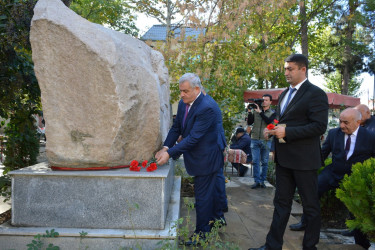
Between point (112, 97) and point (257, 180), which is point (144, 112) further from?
point (257, 180)

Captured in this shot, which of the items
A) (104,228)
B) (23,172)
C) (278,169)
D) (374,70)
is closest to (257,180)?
(278,169)

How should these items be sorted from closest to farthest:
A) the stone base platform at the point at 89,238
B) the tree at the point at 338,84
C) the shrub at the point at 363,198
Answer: the stone base platform at the point at 89,238 < the shrub at the point at 363,198 < the tree at the point at 338,84

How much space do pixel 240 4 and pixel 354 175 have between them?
5.03m

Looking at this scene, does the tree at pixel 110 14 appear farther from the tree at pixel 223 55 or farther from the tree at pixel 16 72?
the tree at pixel 16 72

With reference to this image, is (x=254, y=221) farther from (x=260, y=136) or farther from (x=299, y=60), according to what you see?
(x=299, y=60)

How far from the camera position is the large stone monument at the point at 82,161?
110 inches

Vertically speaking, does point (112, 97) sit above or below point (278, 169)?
above

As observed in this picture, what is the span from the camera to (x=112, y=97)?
2.85m

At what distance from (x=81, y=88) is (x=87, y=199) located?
1.02 meters

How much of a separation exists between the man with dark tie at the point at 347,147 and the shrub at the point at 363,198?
2.44 feet

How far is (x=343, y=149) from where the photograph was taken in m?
3.90

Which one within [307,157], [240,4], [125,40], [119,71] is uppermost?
[240,4]

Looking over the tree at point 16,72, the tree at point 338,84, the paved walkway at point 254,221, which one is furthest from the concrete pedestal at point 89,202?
the tree at point 338,84

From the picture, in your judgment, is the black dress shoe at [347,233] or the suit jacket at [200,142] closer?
the suit jacket at [200,142]
